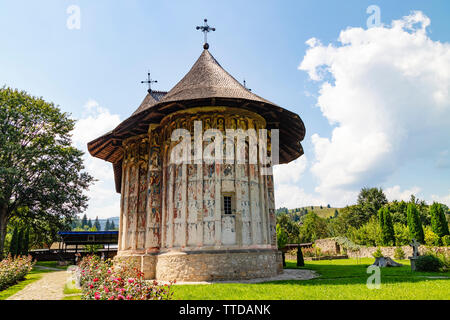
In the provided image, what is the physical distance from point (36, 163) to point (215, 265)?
704 inches

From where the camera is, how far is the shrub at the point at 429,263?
12.7 metres

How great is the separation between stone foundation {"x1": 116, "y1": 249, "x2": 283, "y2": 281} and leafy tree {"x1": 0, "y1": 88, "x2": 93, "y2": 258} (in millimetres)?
14316

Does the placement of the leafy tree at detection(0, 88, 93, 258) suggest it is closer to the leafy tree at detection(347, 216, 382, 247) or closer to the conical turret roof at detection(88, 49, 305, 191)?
the conical turret roof at detection(88, 49, 305, 191)

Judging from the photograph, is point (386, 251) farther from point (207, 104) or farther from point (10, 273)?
point (10, 273)

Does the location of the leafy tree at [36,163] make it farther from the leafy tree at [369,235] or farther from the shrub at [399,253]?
the leafy tree at [369,235]

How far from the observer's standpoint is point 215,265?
466 inches

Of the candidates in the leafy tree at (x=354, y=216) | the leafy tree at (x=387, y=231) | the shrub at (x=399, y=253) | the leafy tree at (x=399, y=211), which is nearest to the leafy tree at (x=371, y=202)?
the leafy tree at (x=354, y=216)

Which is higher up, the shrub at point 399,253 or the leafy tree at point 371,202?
the leafy tree at point 371,202

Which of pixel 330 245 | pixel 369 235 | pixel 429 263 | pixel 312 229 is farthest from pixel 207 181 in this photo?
pixel 312 229

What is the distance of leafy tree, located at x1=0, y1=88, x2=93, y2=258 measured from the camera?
71.6 ft

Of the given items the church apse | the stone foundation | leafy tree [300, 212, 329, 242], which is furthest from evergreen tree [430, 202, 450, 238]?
leafy tree [300, 212, 329, 242]

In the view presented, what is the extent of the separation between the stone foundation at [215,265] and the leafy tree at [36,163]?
14316mm
